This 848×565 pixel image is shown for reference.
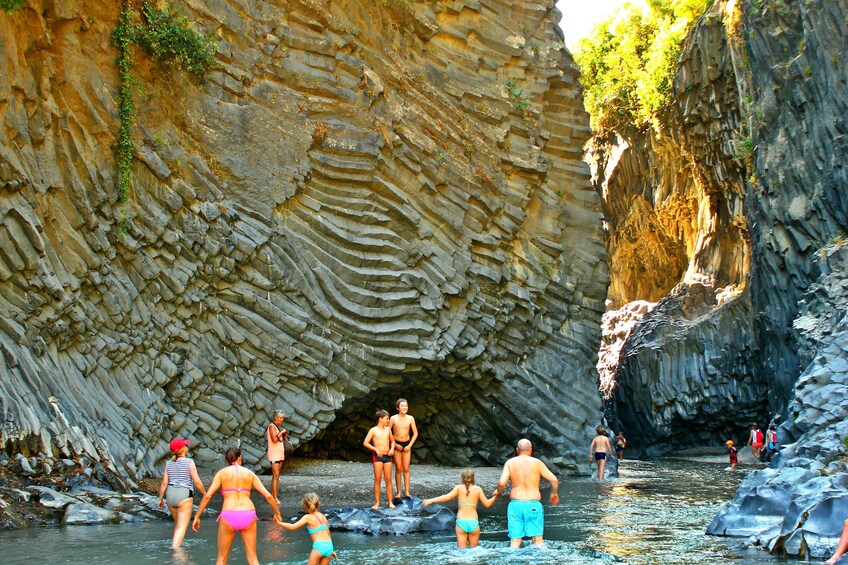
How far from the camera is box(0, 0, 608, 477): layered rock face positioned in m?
14.8

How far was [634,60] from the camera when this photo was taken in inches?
1655

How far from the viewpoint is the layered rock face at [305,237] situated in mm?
14750

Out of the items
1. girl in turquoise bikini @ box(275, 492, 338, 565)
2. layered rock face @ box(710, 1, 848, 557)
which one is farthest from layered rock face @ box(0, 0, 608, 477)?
girl in turquoise bikini @ box(275, 492, 338, 565)

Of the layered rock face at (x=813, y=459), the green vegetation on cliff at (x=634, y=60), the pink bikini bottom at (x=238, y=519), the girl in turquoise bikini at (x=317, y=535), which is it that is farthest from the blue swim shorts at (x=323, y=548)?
the green vegetation on cliff at (x=634, y=60)

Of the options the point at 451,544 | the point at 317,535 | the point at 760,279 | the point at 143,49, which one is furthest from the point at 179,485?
the point at 760,279

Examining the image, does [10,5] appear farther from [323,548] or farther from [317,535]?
[323,548]

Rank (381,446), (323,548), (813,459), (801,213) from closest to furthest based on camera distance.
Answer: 1. (323,548)
2. (381,446)
3. (813,459)
4. (801,213)

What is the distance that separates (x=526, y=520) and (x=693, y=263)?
3072 cm

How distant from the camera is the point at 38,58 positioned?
49.6 ft

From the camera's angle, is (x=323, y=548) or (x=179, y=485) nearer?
(x=323, y=548)

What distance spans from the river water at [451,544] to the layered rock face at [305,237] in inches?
101

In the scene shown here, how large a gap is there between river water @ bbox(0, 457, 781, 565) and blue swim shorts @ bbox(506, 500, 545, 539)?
0.19 m

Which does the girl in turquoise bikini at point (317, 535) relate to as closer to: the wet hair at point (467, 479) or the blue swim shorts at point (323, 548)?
the blue swim shorts at point (323, 548)

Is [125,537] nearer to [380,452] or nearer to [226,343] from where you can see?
[380,452]
